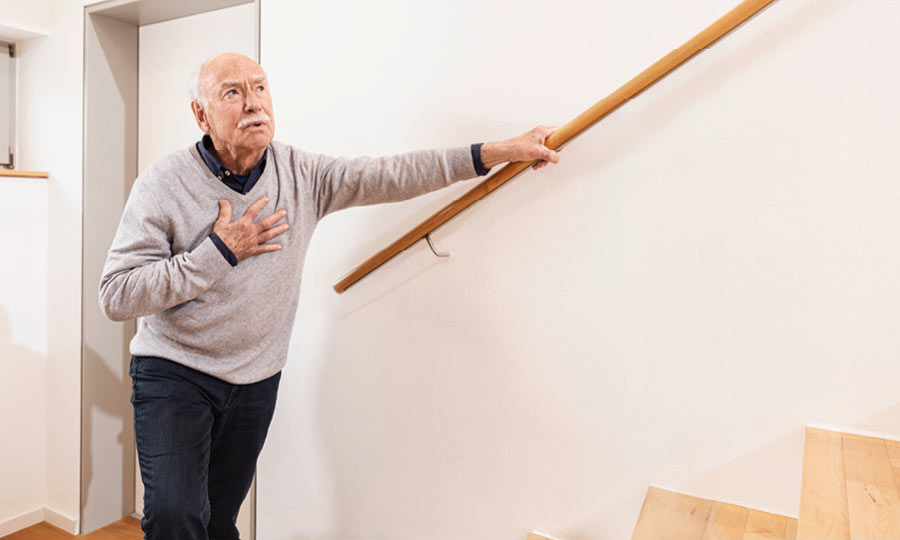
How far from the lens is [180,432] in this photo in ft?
5.17

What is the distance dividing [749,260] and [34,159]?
285cm

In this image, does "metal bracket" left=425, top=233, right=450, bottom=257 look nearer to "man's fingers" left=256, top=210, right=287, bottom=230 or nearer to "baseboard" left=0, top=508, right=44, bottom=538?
"man's fingers" left=256, top=210, right=287, bottom=230

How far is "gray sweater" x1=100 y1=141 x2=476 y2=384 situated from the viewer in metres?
1.52

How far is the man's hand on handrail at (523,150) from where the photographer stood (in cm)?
154

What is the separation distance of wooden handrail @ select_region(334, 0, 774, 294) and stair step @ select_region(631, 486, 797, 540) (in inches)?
33.0

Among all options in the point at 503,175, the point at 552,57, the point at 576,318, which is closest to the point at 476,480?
the point at 576,318

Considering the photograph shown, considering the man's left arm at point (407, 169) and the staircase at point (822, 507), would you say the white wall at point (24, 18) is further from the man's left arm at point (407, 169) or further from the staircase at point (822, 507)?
the staircase at point (822, 507)

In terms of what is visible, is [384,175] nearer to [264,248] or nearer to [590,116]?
[264,248]

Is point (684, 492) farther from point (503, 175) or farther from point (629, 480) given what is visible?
point (503, 175)

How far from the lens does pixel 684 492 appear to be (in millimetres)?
1518

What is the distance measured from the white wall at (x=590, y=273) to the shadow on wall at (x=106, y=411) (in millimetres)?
1085

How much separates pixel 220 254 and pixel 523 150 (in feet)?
2.47

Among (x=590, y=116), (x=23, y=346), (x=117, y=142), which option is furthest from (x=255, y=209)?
(x=23, y=346)

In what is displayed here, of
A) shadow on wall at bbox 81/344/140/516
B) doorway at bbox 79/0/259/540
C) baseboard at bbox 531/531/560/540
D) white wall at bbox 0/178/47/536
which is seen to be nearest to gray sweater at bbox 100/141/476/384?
baseboard at bbox 531/531/560/540
